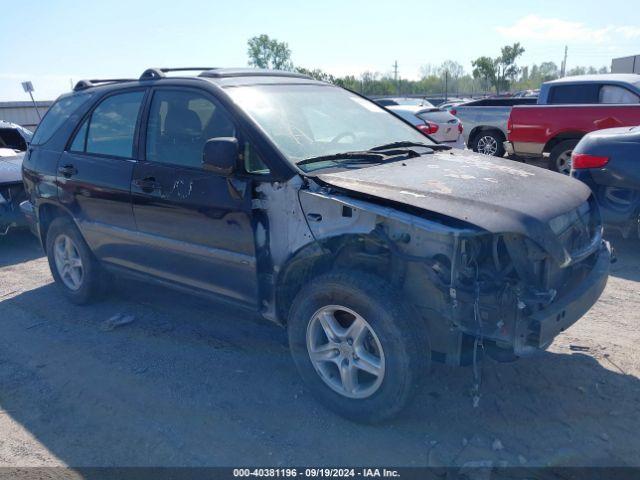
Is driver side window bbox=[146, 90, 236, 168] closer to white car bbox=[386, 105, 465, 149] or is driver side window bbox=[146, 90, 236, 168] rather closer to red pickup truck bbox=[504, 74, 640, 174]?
red pickup truck bbox=[504, 74, 640, 174]

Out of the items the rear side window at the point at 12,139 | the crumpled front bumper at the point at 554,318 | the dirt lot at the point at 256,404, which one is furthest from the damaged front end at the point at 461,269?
the rear side window at the point at 12,139

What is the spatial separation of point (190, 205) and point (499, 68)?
51.6 m

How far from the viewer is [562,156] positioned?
9.96 m

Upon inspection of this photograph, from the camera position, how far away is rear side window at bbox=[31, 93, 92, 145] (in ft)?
16.8

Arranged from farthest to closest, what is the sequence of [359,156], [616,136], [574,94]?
[574,94] < [616,136] < [359,156]

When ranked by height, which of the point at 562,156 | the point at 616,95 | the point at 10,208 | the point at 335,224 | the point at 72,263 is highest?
the point at 616,95

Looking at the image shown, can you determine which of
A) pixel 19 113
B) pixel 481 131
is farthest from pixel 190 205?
pixel 19 113

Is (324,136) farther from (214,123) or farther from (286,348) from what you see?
(286,348)

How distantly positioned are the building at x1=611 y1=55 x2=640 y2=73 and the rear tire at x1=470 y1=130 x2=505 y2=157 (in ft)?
85.8

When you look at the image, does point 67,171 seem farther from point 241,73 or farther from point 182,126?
point 241,73

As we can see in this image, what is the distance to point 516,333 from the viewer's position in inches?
111

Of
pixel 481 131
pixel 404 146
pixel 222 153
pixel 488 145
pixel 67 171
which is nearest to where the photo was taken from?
pixel 222 153

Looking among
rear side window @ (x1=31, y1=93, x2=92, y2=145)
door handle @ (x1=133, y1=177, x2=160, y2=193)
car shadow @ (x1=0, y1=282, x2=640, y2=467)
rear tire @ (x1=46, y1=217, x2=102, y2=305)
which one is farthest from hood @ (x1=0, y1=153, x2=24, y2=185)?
door handle @ (x1=133, y1=177, x2=160, y2=193)

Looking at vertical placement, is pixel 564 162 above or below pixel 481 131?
below
